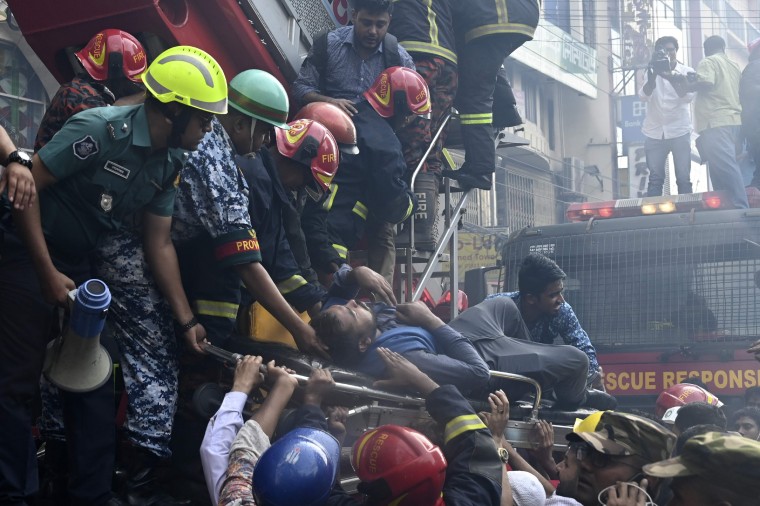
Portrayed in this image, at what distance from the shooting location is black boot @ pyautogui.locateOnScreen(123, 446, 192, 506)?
417 cm

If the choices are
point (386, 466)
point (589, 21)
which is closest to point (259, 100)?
point (386, 466)

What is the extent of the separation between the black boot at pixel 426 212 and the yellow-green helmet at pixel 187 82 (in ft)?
9.54

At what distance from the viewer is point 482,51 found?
287 inches

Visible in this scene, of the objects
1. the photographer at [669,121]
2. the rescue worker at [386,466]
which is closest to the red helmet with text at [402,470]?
the rescue worker at [386,466]

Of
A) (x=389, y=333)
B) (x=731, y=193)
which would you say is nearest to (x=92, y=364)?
(x=389, y=333)

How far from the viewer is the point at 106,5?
5.45m

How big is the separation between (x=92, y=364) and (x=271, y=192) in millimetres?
1322

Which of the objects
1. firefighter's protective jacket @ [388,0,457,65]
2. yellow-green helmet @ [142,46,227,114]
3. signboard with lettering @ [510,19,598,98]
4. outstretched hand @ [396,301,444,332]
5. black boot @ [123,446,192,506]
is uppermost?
signboard with lettering @ [510,19,598,98]

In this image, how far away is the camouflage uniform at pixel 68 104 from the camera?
4.87 meters

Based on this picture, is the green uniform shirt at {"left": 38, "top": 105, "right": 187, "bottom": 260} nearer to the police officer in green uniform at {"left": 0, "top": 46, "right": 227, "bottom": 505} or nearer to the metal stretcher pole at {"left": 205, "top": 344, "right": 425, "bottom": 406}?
the police officer in green uniform at {"left": 0, "top": 46, "right": 227, "bottom": 505}

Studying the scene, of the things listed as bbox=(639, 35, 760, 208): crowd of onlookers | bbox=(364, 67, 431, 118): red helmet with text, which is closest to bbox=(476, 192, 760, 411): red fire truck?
bbox=(639, 35, 760, 208): crowd of onlookers

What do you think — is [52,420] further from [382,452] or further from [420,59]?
[420,59]

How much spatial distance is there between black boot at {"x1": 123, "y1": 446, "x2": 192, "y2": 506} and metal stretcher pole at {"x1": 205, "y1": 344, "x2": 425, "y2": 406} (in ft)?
1.61

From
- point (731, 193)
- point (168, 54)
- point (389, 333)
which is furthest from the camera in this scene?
point (731, 193)
